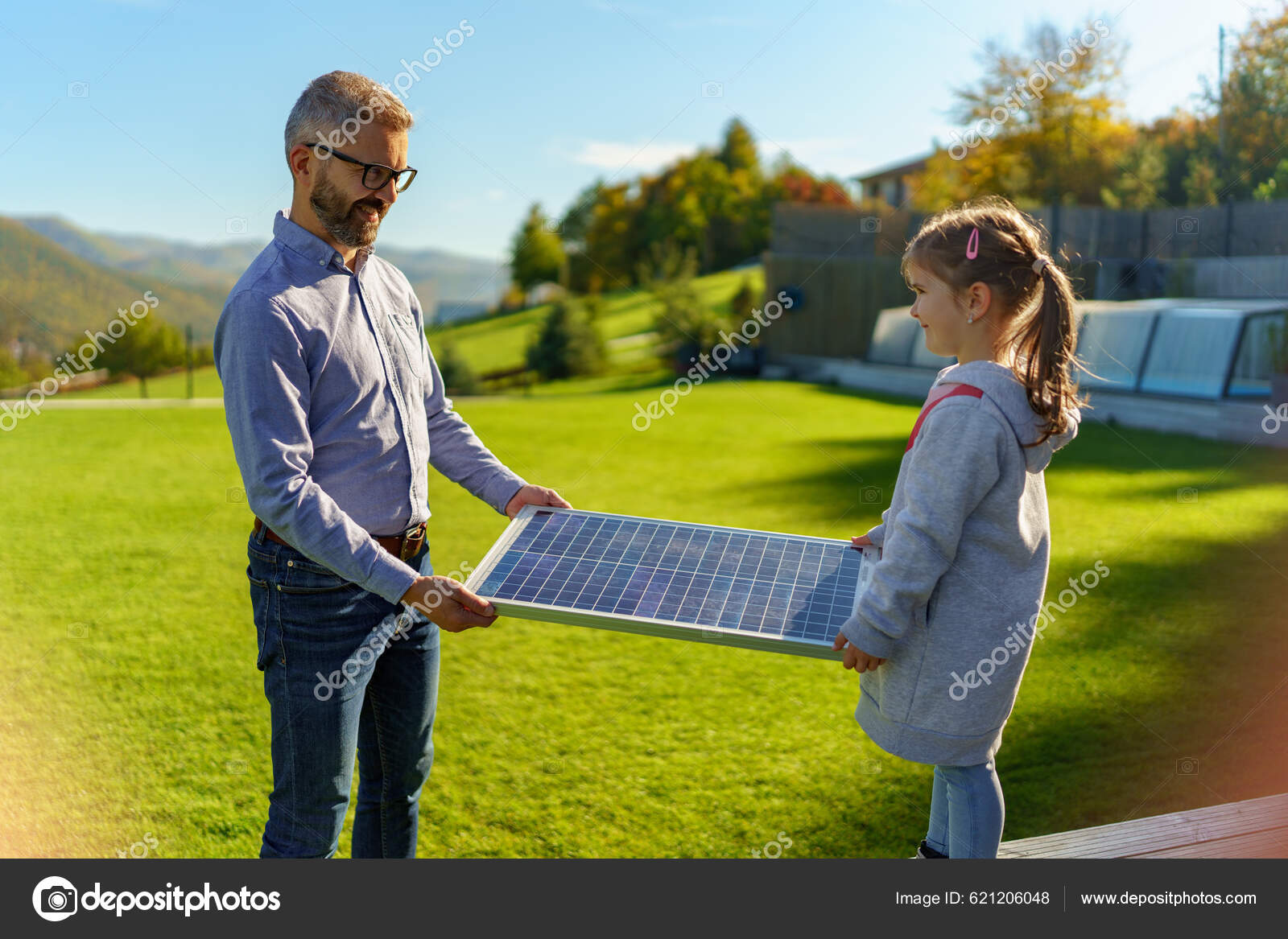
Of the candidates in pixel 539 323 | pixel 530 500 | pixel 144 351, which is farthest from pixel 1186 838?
pixel 539 323

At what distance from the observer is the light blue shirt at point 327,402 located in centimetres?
207

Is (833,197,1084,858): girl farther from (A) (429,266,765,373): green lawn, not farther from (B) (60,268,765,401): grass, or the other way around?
(A) (429,266,765,373): green lawn

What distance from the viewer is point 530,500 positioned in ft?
9.41

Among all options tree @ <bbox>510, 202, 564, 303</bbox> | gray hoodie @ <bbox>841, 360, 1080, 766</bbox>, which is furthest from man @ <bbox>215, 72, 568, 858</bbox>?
tree @ <bbox>510, 202, 564, 303</bbox>

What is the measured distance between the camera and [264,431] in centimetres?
207

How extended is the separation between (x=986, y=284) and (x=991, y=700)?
3.32 feet

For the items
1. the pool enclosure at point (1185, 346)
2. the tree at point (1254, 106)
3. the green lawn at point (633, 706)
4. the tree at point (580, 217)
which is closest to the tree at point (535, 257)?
the tree at point (580, 217)

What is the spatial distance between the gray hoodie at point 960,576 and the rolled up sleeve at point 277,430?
1245 mm

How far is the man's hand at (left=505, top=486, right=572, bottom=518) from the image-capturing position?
286cm

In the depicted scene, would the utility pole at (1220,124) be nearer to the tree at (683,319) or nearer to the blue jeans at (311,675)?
the tree at (683,319)
